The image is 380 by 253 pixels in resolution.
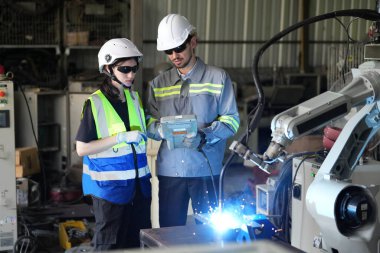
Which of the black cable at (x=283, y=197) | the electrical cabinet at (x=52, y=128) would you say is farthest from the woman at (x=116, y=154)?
the electrical cabinet at (x=52, y=128)

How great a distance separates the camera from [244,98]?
888 cm

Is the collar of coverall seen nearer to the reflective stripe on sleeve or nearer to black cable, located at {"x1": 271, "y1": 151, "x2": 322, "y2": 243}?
the reflective stripe on sleeve

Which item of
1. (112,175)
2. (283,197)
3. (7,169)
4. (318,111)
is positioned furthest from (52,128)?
(318,111)

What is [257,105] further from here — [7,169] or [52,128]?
[52,128]

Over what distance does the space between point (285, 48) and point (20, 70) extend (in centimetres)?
406

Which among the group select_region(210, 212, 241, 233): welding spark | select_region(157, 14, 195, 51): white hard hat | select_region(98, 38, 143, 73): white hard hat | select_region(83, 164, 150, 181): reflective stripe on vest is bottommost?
select_region(210, 212, 241, 233): welding spark

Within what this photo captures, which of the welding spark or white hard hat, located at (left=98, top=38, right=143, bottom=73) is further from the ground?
white hard hat, located at (left=98, top=38, right=143, bottom=73)

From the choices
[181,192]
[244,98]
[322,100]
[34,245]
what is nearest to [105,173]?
[181,192]

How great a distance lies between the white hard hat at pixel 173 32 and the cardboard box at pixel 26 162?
3.28 m

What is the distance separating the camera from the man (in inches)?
142

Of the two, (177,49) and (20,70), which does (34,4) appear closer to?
(20,70)

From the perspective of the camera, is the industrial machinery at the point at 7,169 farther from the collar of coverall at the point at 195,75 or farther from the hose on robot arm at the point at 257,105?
the hose on robot arm at the point at 257,105

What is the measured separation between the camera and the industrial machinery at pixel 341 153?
94.4 inches

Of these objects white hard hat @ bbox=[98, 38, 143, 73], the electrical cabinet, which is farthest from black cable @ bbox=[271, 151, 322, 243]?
the electrical cabinet
